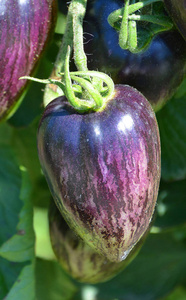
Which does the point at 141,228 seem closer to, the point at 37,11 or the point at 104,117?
the point at 104,117

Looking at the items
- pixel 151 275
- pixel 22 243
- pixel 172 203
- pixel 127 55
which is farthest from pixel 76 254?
pixel 151 275

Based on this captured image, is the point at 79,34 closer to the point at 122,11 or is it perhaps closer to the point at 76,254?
the point at 122,11

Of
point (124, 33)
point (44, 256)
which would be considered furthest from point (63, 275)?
point (124, 33)

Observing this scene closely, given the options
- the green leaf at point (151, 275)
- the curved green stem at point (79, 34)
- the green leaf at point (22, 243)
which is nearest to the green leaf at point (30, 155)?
the green leaf at point (22, 243)

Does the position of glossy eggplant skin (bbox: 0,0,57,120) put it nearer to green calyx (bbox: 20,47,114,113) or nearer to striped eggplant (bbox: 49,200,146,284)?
green calyx (bbox: 20,47,114,113)

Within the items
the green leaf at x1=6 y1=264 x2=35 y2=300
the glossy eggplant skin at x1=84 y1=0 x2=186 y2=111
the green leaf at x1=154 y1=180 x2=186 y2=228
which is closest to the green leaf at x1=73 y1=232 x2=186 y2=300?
the green leaf at x1=154 y1=180 x2=186 y2=228

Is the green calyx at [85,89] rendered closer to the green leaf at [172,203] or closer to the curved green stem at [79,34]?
the curved green stem at [79,34]
